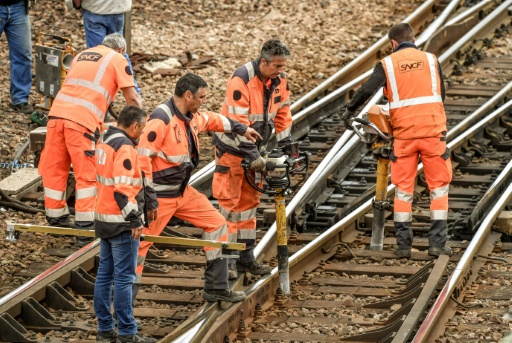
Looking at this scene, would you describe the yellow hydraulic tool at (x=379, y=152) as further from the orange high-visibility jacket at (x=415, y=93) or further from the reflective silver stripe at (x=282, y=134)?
the reflective silver stripe at (x=282, y=134)

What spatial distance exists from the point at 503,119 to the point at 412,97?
3.94m

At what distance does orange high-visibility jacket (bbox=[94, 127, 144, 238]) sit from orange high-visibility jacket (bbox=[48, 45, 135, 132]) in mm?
2377

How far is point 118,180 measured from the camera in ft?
28.5

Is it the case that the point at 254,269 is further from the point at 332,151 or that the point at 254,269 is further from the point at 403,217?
the point at 332,151

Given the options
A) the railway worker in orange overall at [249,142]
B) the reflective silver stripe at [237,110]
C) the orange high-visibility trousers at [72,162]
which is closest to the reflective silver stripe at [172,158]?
the railway worker in orange overall at [249,142]

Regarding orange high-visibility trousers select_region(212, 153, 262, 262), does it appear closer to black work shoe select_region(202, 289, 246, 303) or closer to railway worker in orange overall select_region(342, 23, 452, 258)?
black work shoe select_region(202, 289, 246, 303)

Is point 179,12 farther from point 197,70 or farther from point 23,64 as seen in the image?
point 23,64

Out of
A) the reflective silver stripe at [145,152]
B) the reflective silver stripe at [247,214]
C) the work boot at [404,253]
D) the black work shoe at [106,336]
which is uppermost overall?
the reflective silver stripe at [145,152]

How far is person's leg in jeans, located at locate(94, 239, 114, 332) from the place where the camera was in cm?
895

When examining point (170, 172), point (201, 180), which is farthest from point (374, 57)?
point (170, 172)

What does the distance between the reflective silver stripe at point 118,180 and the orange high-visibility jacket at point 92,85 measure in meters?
2.45

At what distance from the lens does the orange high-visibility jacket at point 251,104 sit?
33.3 ft

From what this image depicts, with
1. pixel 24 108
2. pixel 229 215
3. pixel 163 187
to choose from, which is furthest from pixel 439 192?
pixel 24 108

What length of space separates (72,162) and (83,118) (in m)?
0.41
